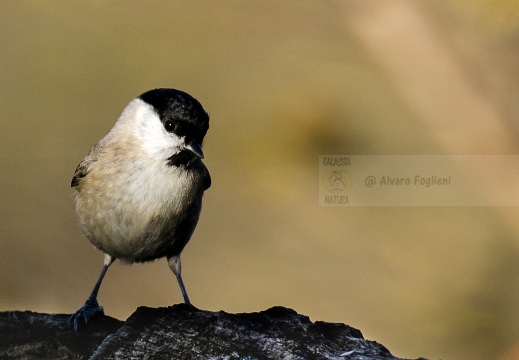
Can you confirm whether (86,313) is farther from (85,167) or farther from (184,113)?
(184,113)

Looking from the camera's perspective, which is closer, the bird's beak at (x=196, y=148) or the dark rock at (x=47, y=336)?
the dark rock at (x=47, y=336)

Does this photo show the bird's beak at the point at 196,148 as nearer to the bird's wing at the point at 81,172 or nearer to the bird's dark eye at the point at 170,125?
the bird's dark eye at the point at 170,125

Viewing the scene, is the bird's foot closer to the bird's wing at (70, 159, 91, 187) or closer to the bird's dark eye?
the bird's wing at (70, 159, 91, 187)

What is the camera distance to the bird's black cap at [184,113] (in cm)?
262

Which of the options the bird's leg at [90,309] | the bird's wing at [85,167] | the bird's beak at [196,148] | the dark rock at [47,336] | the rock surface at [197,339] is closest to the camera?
the rock surface at [197,339]

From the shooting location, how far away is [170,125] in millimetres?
2641

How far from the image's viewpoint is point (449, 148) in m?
4.53

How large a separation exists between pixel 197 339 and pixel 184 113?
2.64 ft

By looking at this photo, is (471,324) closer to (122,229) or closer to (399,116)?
(399,116)

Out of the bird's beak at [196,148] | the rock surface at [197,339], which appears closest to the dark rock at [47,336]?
the rock surface at [197,339]

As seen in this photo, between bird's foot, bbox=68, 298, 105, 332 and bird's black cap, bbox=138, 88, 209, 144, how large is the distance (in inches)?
30.0

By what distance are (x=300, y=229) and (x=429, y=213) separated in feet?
2.67

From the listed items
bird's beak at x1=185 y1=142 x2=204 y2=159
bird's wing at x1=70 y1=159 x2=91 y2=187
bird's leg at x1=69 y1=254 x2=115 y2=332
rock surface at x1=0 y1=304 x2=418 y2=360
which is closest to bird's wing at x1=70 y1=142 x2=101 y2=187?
bird's wing at x1=70 y1=159 x2=91 y2=187

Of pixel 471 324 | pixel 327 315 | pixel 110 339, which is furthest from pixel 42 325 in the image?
pixel 471 324
